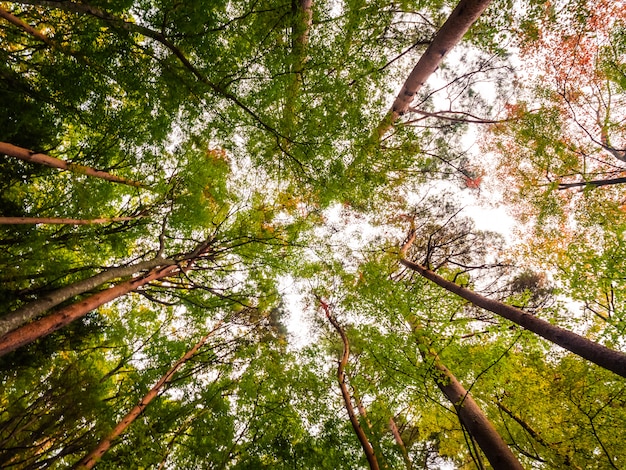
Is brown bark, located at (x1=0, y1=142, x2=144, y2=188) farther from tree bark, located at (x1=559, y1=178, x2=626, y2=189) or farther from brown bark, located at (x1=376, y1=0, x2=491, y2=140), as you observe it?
tree bark, located at (x1=559, y1=178, x2=626, y2=189)

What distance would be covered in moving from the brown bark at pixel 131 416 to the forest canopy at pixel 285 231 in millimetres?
54

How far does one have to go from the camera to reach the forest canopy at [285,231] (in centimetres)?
485

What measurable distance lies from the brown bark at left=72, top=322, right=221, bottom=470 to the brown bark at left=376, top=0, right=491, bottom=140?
27.0 feet

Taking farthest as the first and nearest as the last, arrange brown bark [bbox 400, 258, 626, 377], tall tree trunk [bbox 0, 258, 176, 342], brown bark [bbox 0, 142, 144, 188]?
brown bark [bbox 0, 142, 144, 188] → brown bark [bbox 400, 258, 626, 377] → tall tree trunk [bbox 0, 258, 176, 342]

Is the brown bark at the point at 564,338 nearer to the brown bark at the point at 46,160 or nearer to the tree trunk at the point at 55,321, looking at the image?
the tree trunk at the point at 55,321

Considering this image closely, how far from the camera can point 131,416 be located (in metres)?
5.77

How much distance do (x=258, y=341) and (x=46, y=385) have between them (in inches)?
213

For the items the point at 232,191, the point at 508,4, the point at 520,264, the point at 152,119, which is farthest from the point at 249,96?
the point at 520,264

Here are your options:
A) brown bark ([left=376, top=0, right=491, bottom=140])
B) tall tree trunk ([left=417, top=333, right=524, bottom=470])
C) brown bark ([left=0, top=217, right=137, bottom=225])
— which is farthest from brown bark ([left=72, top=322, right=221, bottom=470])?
brown bark ([left=376, top=0, right=491, bottom=140])

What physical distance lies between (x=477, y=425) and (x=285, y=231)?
6484 millimetres

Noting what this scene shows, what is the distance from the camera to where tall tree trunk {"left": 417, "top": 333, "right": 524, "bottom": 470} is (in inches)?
187

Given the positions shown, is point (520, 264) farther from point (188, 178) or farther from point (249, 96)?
point (188, 178)

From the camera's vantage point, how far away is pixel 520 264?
369 inches

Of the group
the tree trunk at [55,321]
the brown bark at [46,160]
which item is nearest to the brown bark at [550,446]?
the tree trunk at [55,321]
